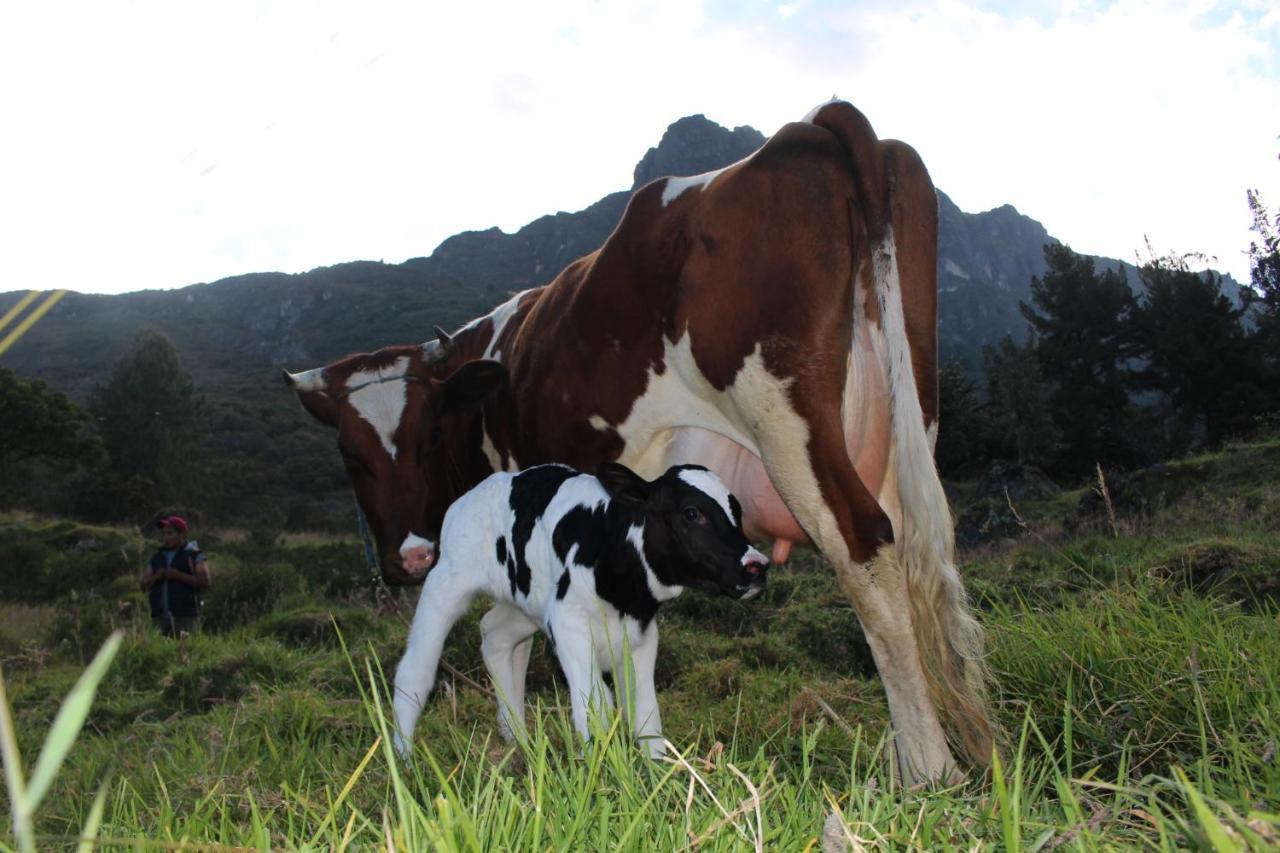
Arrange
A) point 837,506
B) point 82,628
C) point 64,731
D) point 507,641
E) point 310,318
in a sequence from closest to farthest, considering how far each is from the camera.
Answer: point 64,731
point 837,506
point 507,641
point 82,628
point 310,318

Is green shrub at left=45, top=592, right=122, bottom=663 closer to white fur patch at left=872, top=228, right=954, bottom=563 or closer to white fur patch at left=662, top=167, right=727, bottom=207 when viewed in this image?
white fur patch at left=662, top=167, right=727, bottom=207

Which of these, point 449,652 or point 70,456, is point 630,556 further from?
point 70,456

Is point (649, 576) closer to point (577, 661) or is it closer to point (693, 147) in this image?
point (577, 661)

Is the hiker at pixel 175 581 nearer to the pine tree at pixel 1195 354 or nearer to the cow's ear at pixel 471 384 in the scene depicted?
the cow's ear at pixel 471 384

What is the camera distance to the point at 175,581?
396 inches

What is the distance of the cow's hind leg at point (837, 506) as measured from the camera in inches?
155

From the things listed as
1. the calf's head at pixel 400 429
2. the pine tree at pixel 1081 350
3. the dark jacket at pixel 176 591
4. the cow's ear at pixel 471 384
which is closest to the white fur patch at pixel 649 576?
the calf's head at pixel 400 429

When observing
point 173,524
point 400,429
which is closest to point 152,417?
point 173,524

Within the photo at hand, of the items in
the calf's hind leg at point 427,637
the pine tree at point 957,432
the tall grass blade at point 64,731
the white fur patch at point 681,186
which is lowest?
the pine tree at point 957,432

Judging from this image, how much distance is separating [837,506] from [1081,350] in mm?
40669

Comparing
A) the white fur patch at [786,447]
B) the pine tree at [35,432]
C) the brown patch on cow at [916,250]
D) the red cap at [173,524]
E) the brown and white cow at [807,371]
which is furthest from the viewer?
the pine tree at [35,432]

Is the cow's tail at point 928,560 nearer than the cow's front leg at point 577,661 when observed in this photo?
No

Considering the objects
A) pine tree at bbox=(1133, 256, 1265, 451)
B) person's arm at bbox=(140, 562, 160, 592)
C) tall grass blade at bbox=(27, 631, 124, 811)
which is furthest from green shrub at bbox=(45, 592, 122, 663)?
pine tree at bbox=(1133, 256, 1265, 451)

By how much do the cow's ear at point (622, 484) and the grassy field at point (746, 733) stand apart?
0.81 m
